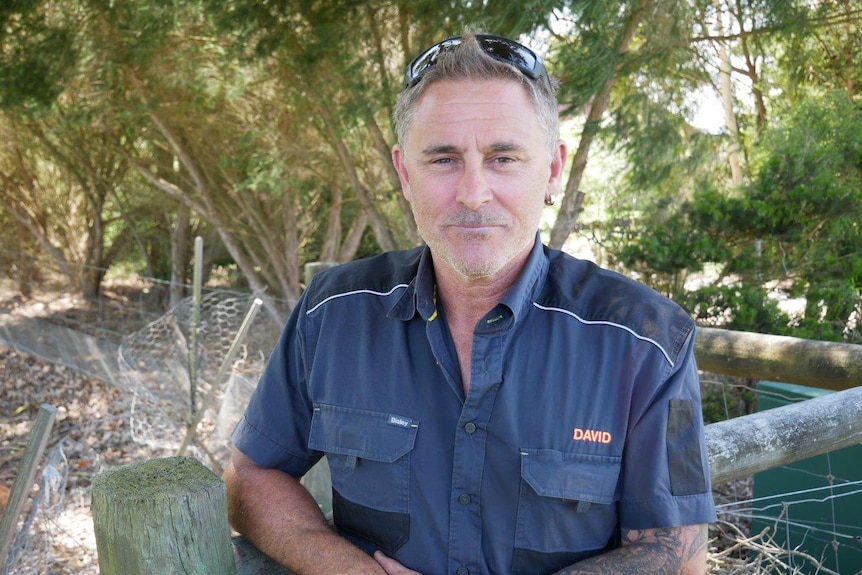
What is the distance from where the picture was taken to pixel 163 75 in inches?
304

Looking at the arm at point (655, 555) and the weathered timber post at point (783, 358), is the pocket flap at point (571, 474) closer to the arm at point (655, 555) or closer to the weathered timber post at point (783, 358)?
the arm at point (655, 555)

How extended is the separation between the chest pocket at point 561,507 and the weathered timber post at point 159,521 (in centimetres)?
61

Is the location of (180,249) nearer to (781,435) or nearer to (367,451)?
(367,451)

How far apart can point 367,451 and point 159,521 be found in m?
0.51

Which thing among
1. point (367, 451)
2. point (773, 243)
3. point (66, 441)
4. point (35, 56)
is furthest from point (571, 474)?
point (66, 441)

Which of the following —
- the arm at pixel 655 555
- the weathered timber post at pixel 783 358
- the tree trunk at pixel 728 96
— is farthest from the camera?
the tree trunk at pixel 728 96

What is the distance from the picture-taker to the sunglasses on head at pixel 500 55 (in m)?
1.82

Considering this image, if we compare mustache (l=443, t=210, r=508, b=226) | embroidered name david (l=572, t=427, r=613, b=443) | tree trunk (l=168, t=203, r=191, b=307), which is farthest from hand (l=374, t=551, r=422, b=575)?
tree trunk (l=168, t=203, r=191, b=307)

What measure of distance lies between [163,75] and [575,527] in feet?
23.6

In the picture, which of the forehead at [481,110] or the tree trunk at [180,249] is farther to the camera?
the tree trunk at [180,249]

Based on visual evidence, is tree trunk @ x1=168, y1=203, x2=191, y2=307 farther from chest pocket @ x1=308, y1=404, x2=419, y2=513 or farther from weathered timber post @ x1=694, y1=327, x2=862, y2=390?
chest pocket @ x1=308, y1=404, x2=419, y2=513

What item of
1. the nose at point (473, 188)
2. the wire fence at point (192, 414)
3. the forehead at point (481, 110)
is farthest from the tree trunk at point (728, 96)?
the nose at point (473, 188)

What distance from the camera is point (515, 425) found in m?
1.66

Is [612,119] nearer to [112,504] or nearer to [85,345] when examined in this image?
[112,504]
